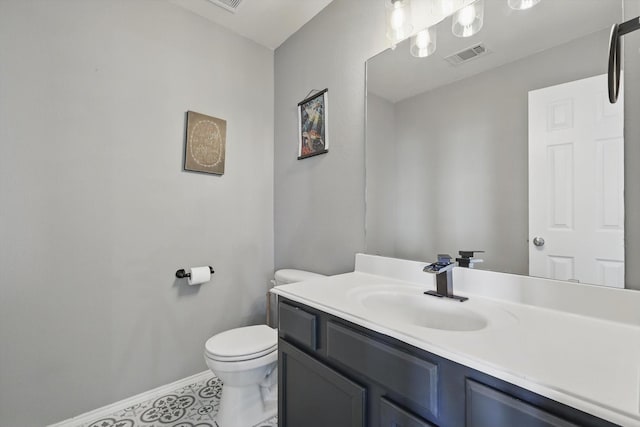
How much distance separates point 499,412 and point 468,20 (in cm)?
138

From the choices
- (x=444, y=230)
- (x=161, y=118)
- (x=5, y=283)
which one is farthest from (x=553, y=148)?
(x=5, y=283)

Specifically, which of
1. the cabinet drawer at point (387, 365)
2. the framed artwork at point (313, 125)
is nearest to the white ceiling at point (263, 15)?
the framed artwork at point (313, 125)

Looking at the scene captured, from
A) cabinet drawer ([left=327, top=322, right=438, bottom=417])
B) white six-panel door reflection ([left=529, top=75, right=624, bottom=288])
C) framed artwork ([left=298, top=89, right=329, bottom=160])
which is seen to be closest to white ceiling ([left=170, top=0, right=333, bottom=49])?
framed artwork ([left=298, top=89, right=329, bottom=160])

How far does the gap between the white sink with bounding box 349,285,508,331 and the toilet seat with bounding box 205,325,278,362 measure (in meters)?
0.69

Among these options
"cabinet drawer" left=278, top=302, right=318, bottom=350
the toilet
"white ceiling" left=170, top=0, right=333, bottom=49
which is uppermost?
"white ceiling" left=170, top=0, right=333, bottom=49

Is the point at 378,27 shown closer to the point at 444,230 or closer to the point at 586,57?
the point at 586,57

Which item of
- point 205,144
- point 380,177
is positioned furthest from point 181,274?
point 380,177

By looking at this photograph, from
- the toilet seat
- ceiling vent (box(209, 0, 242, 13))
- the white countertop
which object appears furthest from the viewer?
ceiling vent (box(209, 0, 242, 13))

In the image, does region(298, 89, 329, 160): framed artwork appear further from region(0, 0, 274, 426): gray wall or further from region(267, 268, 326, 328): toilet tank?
region(267, 268, 326, 328): toilet tank

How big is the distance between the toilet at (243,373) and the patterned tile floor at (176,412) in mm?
86

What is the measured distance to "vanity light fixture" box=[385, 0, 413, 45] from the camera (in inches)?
53.4

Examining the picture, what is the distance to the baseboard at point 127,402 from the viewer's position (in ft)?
4.99

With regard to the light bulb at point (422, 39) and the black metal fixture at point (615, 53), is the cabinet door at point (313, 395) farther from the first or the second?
the light bulb at point (422, 39)

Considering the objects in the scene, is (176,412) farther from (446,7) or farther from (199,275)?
(446,7)
